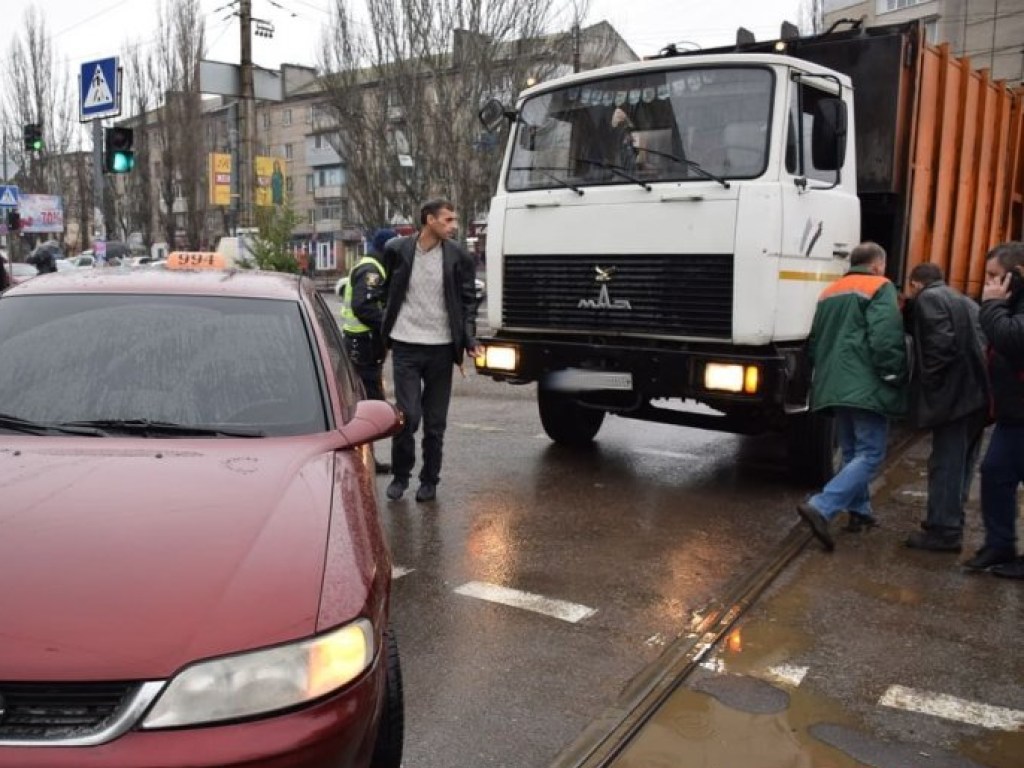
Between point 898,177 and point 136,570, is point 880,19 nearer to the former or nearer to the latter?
point 898,177

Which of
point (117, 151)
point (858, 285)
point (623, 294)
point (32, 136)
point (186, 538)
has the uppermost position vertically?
point (32, 136)

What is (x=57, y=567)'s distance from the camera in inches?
86.7

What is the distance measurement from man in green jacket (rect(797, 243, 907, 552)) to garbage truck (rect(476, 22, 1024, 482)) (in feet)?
1.10

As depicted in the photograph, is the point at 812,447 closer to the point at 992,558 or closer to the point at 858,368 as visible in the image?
the point at 858,368

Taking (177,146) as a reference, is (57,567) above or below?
below

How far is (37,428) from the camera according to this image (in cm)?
300

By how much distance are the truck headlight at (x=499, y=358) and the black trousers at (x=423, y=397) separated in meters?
0.68

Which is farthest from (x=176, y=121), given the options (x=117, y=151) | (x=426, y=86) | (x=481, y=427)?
(x=481, y=427)

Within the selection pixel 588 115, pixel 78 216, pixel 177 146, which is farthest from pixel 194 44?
pixel 588 115

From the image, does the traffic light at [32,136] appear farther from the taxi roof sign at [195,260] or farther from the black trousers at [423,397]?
the taxi roof sign at [195,260]

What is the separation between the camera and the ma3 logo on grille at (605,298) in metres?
6.20

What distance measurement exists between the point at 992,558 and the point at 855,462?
2.77 ft

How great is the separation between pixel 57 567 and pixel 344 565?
663 millimetres

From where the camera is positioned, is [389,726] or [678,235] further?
[678,235]
